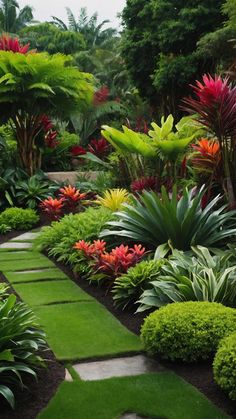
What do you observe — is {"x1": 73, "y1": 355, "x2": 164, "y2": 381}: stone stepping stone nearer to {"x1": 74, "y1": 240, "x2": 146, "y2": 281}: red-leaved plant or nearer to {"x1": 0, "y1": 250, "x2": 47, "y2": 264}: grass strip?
{"x1": 74, "y1": 240, "x2": 146, "y2": 281}: red-leaved plant

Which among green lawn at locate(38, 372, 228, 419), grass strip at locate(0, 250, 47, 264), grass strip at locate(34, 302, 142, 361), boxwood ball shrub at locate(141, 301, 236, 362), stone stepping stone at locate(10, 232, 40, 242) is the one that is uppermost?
boxwood ball shrub at locate(141, 301, 236, 362)

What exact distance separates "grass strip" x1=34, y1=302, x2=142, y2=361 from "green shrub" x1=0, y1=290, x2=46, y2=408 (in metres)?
0.33

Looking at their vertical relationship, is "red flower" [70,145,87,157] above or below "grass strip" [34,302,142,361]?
above

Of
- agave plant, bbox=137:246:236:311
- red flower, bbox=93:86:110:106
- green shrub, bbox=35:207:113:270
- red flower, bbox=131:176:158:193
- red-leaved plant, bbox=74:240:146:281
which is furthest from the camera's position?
red flower, bbox=93:86:110:106

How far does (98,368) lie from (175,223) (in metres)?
2.53

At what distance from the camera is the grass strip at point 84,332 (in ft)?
14.1

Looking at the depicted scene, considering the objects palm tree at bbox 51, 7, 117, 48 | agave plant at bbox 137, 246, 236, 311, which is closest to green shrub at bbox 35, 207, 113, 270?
agave plant at bbox 137, 246, 236, 311

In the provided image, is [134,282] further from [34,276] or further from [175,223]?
[34,276]

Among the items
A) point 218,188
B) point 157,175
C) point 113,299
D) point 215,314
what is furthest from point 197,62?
point 215,314

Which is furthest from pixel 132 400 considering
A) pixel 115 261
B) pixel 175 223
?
pixel 175 223

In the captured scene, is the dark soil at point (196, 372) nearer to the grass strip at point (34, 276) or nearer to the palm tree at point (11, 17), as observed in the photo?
the grass strip at point (34, 276)

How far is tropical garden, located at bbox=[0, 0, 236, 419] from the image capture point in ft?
11.7

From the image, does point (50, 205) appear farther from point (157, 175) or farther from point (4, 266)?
point (4, 266)

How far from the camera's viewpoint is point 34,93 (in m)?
11.6
